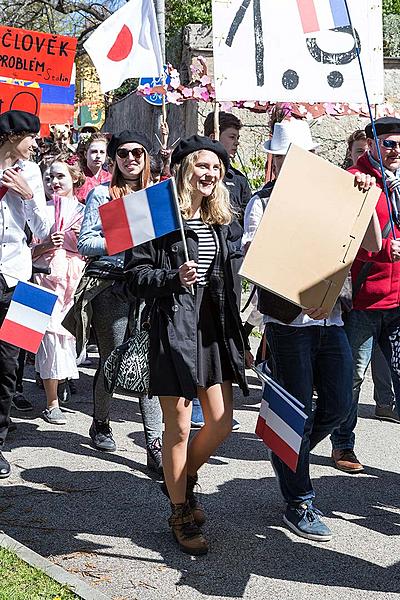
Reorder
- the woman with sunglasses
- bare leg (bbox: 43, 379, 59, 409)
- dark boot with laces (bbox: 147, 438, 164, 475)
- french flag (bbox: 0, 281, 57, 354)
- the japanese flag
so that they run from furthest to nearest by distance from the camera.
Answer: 1. the japanese flag
2. bare leg (bbox: 43, 379, 59, 409)
3. dark boot with laces (bbox: 147, 438, 164, 475)
4. the woman with sunglasses
5. french flag (bbox: 0, 281, 57, 354)

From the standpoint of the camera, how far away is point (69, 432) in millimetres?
6832

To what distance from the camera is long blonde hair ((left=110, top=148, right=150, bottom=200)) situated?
5738 millimetres

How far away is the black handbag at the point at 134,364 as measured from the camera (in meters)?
4.61

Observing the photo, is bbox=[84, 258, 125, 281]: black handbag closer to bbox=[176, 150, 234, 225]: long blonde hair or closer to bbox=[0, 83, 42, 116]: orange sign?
bbox=[176, 150, 234, 225]: long blonde hair

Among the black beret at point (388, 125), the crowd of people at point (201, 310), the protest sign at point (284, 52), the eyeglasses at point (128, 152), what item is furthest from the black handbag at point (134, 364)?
the protest sign at point (284, 52)

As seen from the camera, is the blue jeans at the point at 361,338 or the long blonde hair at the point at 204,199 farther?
the blue jeans at the point at 361,338

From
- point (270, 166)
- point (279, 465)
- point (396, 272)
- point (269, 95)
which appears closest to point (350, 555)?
point (279, 465)

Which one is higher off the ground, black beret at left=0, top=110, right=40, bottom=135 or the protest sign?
the protest sign

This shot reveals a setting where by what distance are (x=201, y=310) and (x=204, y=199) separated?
0.54 metres

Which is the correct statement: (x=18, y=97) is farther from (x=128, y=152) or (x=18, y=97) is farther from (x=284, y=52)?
(x=128, y=152)

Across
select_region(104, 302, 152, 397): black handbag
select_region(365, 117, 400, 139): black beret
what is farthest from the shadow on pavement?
select_region(365, 117, 400, 139): black beret

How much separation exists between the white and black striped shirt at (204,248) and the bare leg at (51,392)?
284 cm

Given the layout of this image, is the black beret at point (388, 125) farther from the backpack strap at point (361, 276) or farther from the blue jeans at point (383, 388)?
the blue jeans at point (383, 388)

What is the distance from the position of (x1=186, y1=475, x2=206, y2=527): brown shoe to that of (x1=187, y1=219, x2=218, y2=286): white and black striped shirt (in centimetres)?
96
